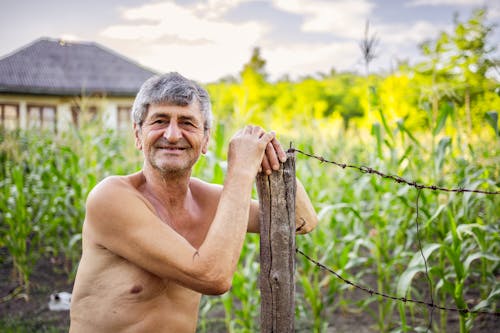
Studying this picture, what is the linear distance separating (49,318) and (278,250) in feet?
8.83

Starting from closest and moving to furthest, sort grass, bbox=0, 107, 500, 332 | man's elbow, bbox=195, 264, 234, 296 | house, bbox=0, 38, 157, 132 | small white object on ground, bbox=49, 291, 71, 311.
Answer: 1. man's elbow, bbox=195, 264, 234, 296
2. grass, bbox=0, 107, 500, 332
3. small white object on ground, bbox=49, 291, 71, 311
4. house, bbox=0, 38, 157, 132

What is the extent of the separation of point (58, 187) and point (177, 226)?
121 inches

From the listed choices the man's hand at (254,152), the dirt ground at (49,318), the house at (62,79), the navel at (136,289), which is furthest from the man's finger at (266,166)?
the house at (62,79)

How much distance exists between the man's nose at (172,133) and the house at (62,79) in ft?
51.5

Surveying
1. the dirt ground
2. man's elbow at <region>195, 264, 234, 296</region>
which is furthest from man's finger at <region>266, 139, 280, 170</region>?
the dirt ground

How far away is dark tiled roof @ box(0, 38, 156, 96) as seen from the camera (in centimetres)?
1717

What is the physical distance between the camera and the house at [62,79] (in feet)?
55.7

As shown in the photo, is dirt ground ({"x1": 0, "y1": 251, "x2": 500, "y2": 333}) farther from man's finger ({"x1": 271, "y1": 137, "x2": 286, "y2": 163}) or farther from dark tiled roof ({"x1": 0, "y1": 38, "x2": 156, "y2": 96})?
dark tiled roof ({"x1": 0, "y1": 38, "x2": 156, "y2": 96})

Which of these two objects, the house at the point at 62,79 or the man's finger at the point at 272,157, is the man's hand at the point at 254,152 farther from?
the house at the point at 62,79

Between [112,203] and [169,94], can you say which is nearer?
[112,203]

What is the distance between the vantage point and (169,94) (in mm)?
1407

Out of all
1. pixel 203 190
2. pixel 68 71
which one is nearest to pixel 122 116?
pixel 68 71

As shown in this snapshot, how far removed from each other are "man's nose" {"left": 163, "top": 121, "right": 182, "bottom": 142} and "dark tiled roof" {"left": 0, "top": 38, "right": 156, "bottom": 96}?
16992 mm

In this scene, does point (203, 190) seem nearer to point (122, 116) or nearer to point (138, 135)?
point (138, 135)
